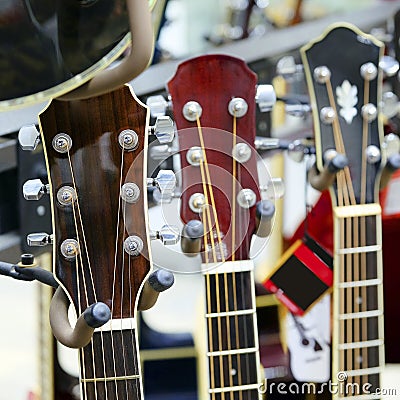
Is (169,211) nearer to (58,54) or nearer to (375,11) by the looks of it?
(58,54)

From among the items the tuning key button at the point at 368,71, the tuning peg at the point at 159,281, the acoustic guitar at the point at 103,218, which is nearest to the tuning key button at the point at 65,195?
the acoustic guitar at the point at 103,218

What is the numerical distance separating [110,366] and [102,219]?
0.14 metres

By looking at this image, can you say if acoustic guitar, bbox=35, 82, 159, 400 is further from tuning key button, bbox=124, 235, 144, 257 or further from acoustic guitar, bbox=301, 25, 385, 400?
acoustic guitar, bbox=301, 25, 385, 400

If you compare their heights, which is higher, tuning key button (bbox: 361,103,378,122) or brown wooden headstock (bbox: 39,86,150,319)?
tuning key button (bbox: 361,103,378,122)

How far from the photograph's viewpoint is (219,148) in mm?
879

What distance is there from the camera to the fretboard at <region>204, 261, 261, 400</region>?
34.7 inches

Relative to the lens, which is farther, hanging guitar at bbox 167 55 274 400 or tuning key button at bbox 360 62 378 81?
tuning key button at bbox 360 62 378 81

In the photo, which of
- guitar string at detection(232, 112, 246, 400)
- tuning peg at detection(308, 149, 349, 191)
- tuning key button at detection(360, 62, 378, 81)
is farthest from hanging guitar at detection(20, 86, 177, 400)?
tuning key button at detection(360, 62, 378, 81)

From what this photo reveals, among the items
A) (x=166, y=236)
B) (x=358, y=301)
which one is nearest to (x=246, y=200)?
(x=166, y=236)

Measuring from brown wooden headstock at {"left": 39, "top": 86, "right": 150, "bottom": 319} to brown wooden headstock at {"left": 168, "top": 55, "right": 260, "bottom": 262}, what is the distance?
0.30 ft

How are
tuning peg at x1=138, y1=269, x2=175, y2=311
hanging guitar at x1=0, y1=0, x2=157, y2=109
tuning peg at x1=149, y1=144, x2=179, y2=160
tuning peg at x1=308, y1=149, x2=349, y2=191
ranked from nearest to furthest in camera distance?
1. hanging guitar at x1=0, y1=0, x2=157, y2=109
2. tuning peg at x1=138, y1=269, x2=175, y2=311
3. tuning peg at x1=149, y1=144, x2=179, y2=160
4. tuning peg at x1=308, y1=149, x2=349, y2=191

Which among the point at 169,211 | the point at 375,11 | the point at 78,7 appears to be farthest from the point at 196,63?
the point at 375,11

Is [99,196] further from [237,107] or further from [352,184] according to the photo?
[352,184]

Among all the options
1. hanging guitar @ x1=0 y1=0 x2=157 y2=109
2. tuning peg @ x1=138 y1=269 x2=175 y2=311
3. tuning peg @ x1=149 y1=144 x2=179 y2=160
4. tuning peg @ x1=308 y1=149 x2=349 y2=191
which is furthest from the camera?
tuning peg @ x1=308 y1=149 x2=349 y2=191
